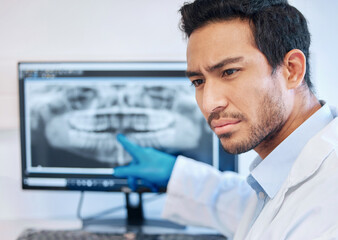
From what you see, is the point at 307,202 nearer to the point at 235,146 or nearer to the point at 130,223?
the point at 235,146

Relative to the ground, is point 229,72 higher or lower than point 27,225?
higher

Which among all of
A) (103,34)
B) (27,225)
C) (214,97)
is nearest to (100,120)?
(103,34)

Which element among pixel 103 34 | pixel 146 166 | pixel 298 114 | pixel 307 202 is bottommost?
pixel 146 166

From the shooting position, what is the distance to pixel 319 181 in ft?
2.17

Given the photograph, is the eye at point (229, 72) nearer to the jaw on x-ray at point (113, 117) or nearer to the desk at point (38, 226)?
the jaw on x-ray at point (113, 117)

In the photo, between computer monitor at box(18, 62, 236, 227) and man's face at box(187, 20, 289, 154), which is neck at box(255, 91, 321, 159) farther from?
computer monitor at box(18, 62, 236, 227)

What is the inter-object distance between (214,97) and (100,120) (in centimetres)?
54

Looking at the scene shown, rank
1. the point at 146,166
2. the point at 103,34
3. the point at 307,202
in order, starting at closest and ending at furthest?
the point at 307,202
the point at 146,166
the point at 103,34

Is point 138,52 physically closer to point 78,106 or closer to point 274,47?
point 78,106

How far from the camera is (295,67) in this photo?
0.78 meters

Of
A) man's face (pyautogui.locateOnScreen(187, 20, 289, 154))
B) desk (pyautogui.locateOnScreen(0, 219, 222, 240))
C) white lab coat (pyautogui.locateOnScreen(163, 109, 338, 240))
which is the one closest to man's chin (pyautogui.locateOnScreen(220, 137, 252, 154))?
man's face (pyautogui.locateOnScreen(187, 20, 289, 154))

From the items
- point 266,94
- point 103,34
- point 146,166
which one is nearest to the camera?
point 266,94

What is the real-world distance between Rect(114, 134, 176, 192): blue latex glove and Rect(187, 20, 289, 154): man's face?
17.2 inches

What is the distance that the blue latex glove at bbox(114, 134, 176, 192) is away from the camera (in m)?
1.21
